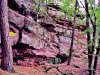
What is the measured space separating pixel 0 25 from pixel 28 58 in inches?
199

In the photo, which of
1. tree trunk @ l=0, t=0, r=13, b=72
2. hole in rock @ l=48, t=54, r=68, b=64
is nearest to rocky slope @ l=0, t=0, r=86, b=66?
hole in rock @ l=48, t=54, r=68, b=64

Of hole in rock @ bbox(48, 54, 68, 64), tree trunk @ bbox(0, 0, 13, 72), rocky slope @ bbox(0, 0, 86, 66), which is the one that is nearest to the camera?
tree trunk @ bbox(0, 0, 13, 72)

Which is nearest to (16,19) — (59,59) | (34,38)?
(34,38)

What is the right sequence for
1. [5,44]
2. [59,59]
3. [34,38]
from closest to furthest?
[5,44]
[34,38]
[59,59]

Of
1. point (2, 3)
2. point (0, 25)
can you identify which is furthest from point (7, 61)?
point (2, 3)

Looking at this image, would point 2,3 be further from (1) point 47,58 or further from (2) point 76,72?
(2) point 76,72

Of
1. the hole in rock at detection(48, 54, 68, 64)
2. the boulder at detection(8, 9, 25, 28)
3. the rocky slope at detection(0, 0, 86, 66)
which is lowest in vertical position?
the hole in rock at detection(48, 54, 68, 64)

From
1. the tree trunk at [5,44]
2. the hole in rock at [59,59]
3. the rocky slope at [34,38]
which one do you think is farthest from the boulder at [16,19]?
the hole in rock at [59,59]

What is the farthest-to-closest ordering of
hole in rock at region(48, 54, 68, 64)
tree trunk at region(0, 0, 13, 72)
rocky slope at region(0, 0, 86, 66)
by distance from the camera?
1. hole in rock at region(48, 54, 68, 64)
2. rocky slope at region(0, 0, 86, 66)
3. tree trunk at region(0, 0, 13, 72)

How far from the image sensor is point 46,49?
17.5m

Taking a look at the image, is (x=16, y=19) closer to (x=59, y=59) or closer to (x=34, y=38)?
(x=34, y=38)

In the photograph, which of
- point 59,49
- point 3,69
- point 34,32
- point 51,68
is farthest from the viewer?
point 59,49

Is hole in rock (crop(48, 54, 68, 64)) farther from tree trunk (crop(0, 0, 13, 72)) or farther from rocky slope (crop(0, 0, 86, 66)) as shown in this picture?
tree trunk (crop(0, 0, 13, 72))

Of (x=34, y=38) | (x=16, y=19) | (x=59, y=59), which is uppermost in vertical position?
(x=16, y=19)
